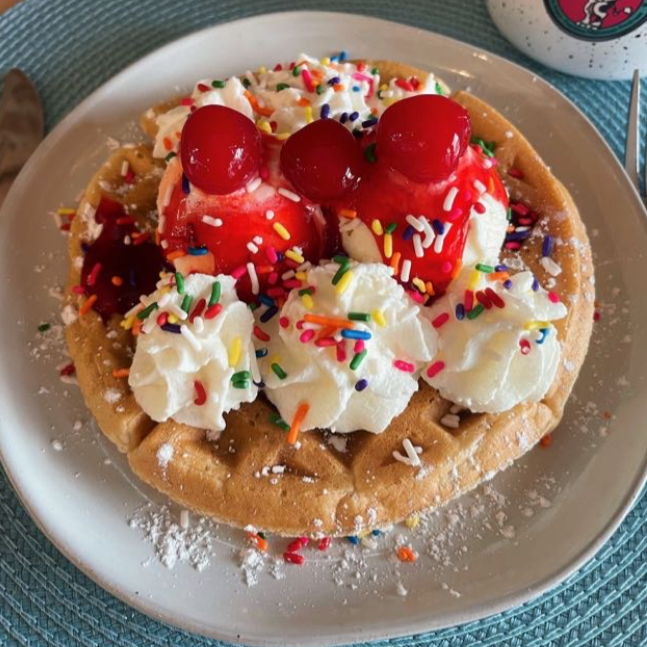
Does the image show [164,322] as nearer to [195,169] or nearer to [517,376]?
[195,169]

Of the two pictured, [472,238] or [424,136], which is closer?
[424,136]

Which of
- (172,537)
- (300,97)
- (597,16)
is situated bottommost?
(172,537)

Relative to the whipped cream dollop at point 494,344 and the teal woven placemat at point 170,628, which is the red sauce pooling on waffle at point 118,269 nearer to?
the teal woven placemat at point 170,628

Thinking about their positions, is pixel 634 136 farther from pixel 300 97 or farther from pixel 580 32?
pixel 300 97

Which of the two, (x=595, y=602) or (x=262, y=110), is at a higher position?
(x=262, y=110)

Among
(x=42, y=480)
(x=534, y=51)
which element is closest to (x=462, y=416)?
(x=42, y=480)

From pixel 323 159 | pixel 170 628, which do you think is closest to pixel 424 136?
pixel 323 159

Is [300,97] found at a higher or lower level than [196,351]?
higher
